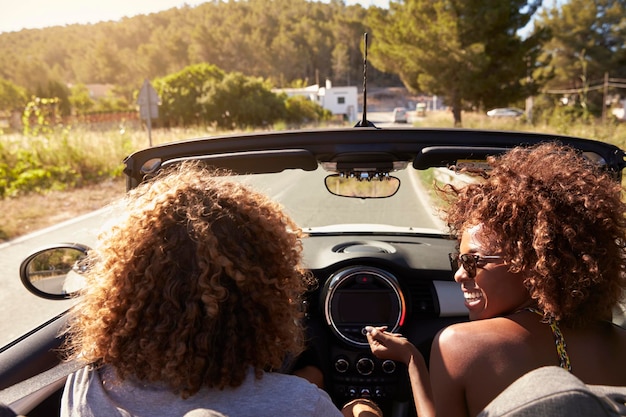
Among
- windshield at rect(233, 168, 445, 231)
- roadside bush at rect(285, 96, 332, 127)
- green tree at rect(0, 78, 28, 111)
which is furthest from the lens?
roadside bush at rect(285, 96, 332, 127)

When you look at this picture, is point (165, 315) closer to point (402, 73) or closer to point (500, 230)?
point (500, 230)

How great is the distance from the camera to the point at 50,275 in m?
2.76

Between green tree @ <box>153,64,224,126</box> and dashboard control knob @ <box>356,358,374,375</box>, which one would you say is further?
green tree @ <box>153,64,224,126</box>

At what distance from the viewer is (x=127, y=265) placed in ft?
4.47

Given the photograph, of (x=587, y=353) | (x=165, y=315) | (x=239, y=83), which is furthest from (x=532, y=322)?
(x=239, y=83)

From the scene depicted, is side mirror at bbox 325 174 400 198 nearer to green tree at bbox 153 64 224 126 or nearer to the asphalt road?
the asphalt road

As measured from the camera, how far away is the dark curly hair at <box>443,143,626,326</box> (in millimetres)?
1547

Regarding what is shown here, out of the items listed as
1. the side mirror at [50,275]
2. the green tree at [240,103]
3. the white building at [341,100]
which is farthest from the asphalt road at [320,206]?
the white building at [341,100]

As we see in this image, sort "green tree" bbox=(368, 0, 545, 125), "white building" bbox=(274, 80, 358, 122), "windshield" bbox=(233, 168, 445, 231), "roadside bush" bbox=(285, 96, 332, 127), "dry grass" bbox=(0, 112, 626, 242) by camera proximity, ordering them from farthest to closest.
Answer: "white building" bbox=(274, 80, 358, 122), "roadside bush" bbox=(285, 96, 332, 127), "green tree" bbox=(368, 0, 545, 125), "dry grass" bbox=(0, 112, 626, 242), "windshield" bbox=(233, 168, 445, 231)

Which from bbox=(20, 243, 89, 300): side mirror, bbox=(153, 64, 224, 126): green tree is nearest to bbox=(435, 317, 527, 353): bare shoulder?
bbox=(20, 243, 89, 300): side mirror

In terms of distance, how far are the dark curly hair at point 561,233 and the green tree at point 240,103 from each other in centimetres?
5243

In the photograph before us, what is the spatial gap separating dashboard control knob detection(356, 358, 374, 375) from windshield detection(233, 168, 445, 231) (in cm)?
89

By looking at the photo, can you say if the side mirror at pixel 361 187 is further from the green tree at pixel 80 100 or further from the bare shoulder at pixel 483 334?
the green tree at pixel 80 100

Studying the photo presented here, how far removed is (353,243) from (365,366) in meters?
0.72
